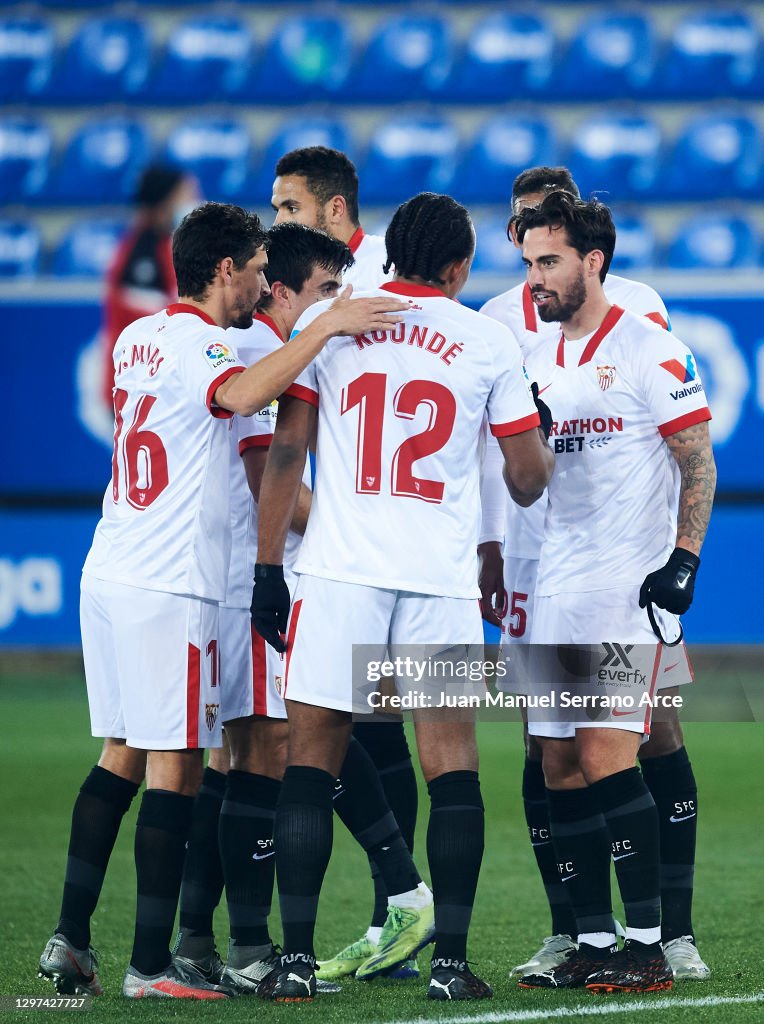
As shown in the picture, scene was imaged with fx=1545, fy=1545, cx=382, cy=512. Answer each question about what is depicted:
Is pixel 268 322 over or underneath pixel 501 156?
underneath

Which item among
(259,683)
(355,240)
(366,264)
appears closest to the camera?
(259,683)

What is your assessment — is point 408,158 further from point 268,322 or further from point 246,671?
point 246,671

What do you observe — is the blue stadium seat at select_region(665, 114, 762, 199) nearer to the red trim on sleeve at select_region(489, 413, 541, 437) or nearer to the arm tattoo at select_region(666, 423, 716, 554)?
the arm tattoo at select_region(666, 423, 716, 554)

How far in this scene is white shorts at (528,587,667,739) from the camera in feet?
13.1

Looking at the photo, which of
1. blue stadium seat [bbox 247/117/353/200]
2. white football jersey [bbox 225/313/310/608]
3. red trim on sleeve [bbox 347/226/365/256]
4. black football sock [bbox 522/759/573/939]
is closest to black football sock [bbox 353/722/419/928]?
black football sock [bbox 522/759/573/939]

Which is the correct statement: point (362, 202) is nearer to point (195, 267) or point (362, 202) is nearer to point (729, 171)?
point (729, 171)

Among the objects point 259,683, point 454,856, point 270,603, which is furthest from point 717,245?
point 454,856

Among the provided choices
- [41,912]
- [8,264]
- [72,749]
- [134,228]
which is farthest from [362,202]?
[41,912]

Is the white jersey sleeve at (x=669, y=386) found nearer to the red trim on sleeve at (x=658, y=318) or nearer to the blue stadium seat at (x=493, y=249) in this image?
the red trim on sleeve at (x=658, y=318)

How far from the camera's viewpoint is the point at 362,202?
13.4 m

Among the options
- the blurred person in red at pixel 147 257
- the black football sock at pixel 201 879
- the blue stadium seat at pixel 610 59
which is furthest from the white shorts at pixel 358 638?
the blue stadium seat at pixel 610 59

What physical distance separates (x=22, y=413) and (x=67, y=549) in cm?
104

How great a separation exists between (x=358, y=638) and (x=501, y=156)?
10542 millimetres

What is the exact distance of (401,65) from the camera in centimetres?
1405
